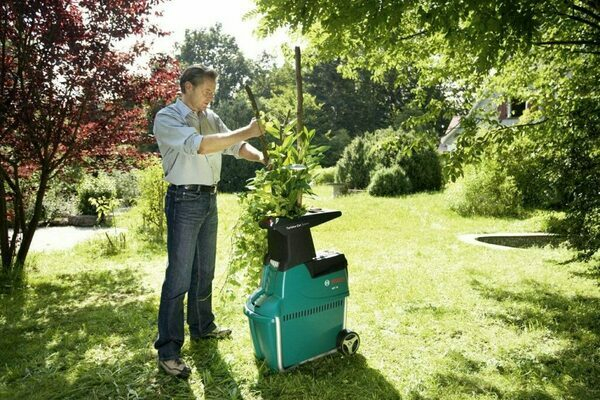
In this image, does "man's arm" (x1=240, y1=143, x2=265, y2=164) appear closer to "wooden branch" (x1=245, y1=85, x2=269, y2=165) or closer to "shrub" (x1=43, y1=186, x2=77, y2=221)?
"wooden branch" (x1=245, y1=85, x2=269, y2=165)

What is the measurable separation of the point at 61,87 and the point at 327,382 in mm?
4591

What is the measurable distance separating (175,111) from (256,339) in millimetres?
1552

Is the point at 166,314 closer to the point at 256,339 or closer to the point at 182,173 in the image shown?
the point at 256,339

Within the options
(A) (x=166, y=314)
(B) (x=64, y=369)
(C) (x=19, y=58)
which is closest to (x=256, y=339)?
(A) (x=166, y=314)

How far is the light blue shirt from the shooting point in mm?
2641

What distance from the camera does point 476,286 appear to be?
4609mm

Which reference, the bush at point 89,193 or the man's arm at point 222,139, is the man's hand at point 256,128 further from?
the bush at point 89,193

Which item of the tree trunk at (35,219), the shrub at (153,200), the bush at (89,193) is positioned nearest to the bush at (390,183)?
the bush at (89,193)

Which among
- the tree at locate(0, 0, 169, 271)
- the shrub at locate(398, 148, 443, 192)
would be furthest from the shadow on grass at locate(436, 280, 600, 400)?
the shrub at locate(398, 148, 443, 192)

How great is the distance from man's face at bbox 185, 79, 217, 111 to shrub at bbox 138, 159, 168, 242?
490 cm

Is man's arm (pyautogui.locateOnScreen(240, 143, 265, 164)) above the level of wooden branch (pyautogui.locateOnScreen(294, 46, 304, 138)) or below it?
below

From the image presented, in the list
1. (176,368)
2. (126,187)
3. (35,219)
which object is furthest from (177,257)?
(126,187)

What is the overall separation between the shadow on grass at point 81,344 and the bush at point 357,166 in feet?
44.6

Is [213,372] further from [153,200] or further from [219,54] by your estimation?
[219,54]
